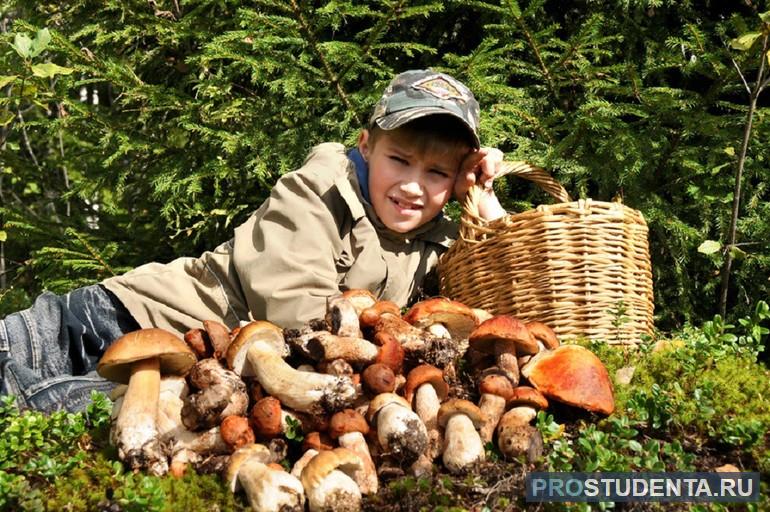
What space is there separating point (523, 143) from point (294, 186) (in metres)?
1.59

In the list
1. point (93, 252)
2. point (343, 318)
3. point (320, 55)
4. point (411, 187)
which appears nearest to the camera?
point (343, 318)

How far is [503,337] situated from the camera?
3.06m

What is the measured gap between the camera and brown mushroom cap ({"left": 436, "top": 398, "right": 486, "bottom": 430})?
2.79 metres

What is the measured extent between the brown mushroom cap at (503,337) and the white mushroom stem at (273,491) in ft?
3.30

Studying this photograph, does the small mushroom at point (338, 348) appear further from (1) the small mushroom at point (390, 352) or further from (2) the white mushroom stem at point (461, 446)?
(2) the white mushroom stem at point (461, 446)

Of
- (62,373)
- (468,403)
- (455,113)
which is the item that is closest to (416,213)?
(455,113)

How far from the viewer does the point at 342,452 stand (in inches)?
99.9

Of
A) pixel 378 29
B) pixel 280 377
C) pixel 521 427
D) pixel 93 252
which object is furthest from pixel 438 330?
pixel 93 252

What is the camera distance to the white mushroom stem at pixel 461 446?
2664mm

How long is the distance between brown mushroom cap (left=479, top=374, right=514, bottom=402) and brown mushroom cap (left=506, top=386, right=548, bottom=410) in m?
0.02

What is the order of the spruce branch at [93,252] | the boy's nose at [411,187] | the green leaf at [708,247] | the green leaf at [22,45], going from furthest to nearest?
1. the spruce branch at [93,252]
2. the green leaf at [708,247]
3. the boy's nose at [411,187]
4. the green leaf at [22,45]

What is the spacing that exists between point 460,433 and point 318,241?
4.77 ft

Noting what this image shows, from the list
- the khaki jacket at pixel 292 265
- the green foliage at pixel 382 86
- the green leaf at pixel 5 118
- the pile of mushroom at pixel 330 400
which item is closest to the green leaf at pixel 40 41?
the green foliage at pixel 382 86

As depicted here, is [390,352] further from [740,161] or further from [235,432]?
[740,161]
